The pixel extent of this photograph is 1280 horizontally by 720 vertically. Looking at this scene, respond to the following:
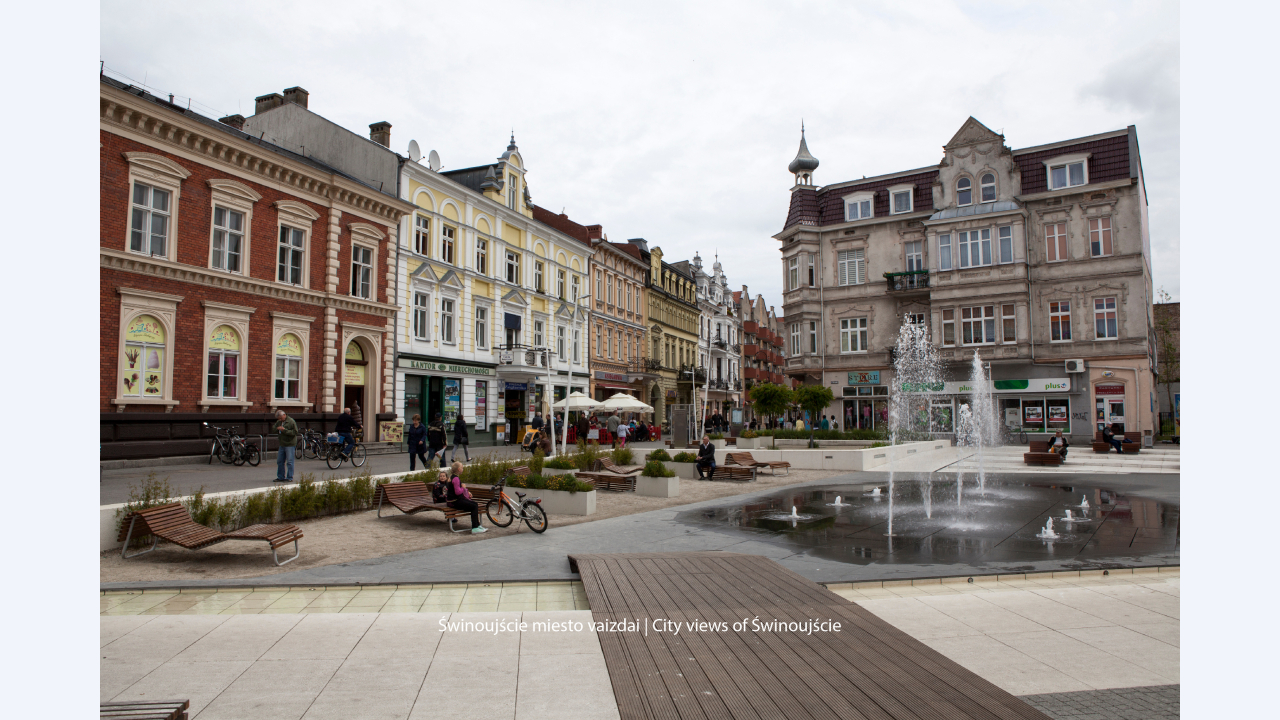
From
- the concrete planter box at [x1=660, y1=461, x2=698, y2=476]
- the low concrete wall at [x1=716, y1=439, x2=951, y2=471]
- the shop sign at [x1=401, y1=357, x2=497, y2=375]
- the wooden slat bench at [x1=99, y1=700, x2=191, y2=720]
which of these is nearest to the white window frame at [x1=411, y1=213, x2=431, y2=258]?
the shop sign at [x1=401, y1=357, x2=497, y2=375]

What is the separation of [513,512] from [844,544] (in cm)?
503

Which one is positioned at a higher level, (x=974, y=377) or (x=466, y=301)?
(x=466, y=301)

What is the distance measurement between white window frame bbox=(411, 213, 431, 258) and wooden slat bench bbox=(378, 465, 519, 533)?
20.2m

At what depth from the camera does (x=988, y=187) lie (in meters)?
38.8

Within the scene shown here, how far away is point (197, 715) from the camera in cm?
419

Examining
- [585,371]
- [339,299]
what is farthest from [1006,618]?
[585,371]

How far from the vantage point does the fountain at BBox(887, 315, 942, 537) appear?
39.7 metres

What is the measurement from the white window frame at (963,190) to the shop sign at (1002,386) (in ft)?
31.4

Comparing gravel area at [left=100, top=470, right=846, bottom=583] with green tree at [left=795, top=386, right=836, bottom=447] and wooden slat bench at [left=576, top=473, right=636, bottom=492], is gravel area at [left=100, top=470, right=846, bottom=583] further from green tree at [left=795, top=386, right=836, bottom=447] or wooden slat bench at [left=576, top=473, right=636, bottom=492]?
green tree at [left=795, top=386, right=836, bottom=447]

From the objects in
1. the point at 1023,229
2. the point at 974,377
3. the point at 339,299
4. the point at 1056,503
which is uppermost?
the point at 1023,229

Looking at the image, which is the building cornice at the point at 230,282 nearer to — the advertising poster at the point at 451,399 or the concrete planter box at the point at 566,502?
the advertising poster at the point at 451,399

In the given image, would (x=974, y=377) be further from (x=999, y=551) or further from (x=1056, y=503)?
(x=999, y=551)

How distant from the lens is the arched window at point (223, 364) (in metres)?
22.6

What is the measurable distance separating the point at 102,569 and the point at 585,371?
36170mm
